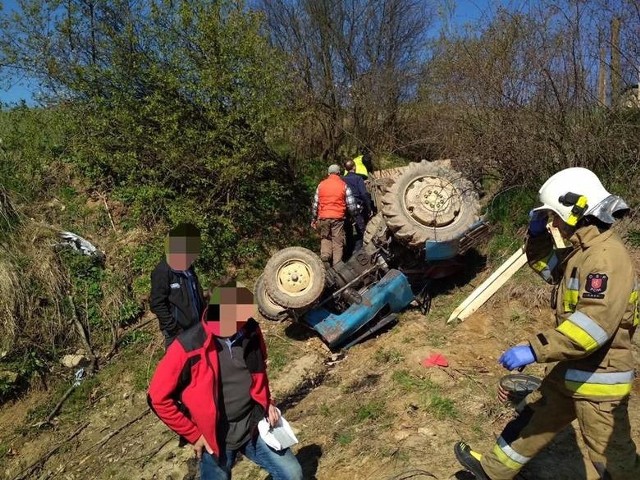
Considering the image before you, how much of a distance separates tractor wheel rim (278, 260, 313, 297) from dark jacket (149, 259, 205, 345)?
5.23 ft

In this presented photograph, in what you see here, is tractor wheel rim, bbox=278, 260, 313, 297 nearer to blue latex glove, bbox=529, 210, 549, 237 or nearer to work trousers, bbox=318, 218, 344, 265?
work trousers, bbox=318, 218, 344, 265

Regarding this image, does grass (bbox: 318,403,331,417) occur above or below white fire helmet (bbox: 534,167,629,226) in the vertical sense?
below

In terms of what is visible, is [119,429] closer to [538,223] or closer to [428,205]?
[428,205]

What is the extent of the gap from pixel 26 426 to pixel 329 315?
11.8 feet

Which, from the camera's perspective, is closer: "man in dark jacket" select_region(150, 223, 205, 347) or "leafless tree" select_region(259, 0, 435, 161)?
"man in dark jacket" select_region(150, 223, 205, 347)

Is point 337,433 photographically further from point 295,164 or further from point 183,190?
point 295,164

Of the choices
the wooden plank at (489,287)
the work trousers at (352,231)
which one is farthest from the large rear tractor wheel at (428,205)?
the work trousers at (352,231)

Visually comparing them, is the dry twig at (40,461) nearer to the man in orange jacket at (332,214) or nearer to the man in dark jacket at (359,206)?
the man in orange jacket at (332,214)

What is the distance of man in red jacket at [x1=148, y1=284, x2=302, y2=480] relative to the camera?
94.7 inches

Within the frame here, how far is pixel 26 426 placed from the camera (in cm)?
577

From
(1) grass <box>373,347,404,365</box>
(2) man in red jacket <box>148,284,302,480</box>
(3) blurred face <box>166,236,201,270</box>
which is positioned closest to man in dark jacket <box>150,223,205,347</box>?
(3) blurred face <box>166,236,201,270</box>

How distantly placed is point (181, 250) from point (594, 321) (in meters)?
2.45

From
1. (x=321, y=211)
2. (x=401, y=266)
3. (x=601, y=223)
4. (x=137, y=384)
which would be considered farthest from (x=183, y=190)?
(x=601, y=223)

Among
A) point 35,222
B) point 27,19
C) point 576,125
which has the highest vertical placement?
point 27,19
